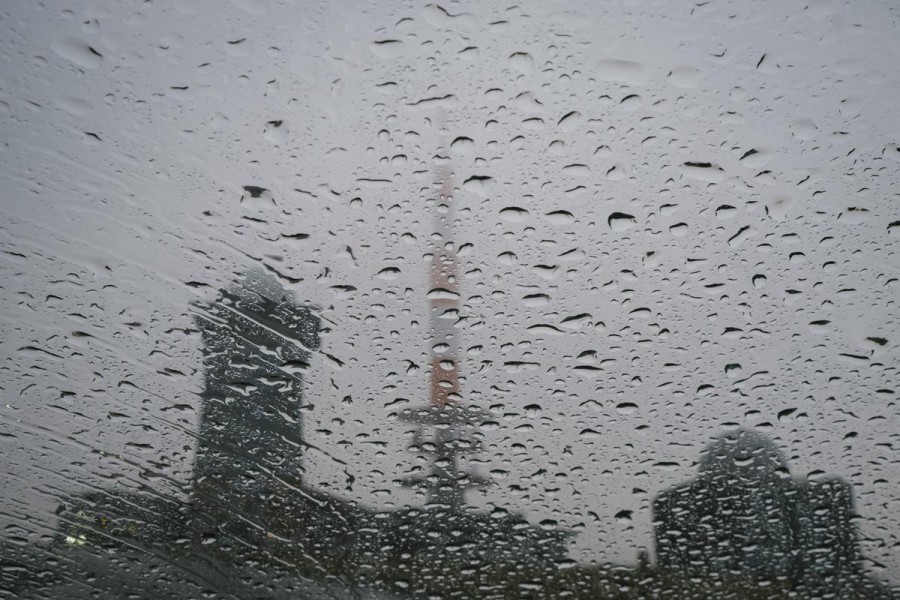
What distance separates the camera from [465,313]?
1.84m

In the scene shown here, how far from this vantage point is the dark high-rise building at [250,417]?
1.80m

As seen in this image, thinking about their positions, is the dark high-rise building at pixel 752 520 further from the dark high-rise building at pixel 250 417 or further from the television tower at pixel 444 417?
the dark high-rise building at pixel 250 417

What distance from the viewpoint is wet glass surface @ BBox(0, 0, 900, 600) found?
1631 mm

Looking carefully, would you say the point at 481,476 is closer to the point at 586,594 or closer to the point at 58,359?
the point at 586,594

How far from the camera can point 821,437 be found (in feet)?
5.82

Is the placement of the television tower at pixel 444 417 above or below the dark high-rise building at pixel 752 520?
above

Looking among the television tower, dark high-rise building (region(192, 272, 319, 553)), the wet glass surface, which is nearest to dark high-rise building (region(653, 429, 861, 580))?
the wet glass surface

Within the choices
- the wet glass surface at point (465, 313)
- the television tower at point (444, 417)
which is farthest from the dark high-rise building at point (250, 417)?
the television tower at point (444, 417)

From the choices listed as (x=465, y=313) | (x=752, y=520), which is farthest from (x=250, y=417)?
(x=752, y=520)

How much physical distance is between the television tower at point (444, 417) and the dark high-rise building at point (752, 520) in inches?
23.7

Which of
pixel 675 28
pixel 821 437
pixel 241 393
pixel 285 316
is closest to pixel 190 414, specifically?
pixel 241 393

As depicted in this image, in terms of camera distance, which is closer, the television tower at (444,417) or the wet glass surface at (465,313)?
the wet glass surface at (465,313)

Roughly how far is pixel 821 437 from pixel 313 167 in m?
1.70

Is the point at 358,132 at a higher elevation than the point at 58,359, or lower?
higher
